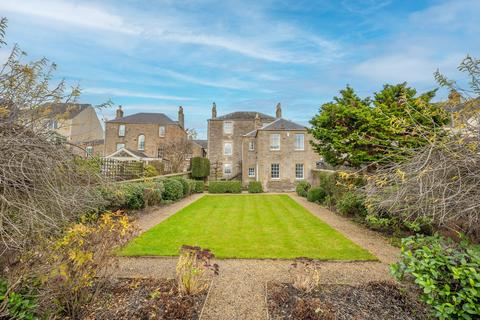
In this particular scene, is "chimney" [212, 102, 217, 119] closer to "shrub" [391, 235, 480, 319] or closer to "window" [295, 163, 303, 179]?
"window" [295, 163, 303, 179]

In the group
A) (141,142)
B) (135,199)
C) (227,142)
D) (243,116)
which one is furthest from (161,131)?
(135,199)

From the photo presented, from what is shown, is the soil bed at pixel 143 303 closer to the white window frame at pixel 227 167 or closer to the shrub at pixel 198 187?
the shrub at pixel 198 187

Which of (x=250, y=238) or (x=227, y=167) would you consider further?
(x=227, y=167)

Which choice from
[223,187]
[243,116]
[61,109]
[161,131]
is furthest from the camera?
[161,131]

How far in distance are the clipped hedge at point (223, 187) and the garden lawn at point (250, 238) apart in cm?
1082

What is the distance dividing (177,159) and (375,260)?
75.1 ft

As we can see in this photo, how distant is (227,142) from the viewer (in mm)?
30797

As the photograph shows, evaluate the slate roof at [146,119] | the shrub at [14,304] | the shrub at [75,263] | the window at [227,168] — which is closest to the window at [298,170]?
the window at [227,168]

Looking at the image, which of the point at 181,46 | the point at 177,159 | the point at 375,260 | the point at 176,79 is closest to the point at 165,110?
the point at 177,159

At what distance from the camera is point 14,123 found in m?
2.38

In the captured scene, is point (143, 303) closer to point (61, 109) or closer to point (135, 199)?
point (61, 109)

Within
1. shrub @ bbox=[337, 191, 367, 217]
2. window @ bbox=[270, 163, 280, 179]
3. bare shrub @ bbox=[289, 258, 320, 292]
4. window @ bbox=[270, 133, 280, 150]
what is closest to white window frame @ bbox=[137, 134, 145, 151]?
window @ bbox=[270, 133, 280, 150]

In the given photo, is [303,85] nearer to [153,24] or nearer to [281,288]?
[153,24]

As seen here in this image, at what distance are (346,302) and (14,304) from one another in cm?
391
